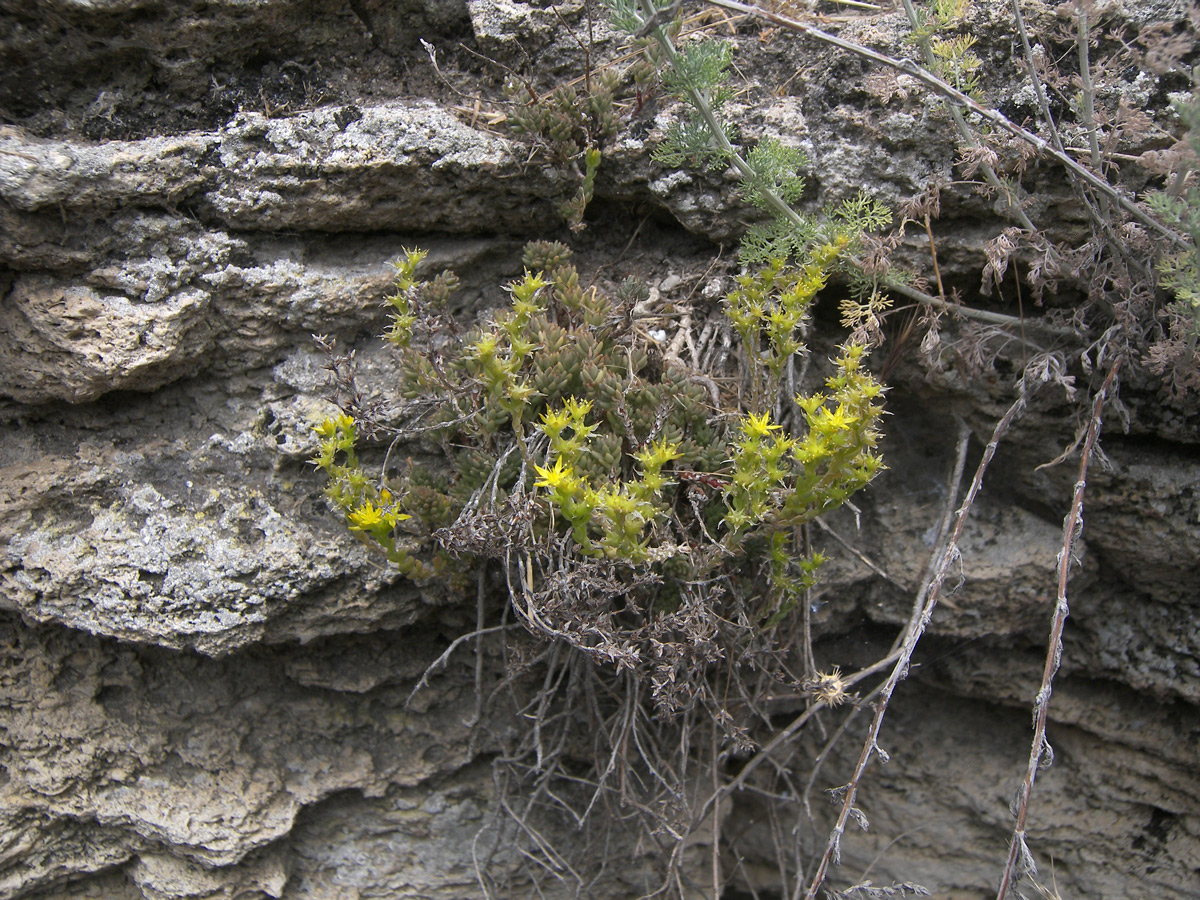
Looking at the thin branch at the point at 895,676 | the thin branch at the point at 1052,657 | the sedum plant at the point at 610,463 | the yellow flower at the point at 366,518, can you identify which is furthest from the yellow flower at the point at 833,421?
the yellow flower at the point at 366,518

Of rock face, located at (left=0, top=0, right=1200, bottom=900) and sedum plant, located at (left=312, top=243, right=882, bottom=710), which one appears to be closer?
sedum plant, located at (left=312, top=243, right=882, bottom=710)

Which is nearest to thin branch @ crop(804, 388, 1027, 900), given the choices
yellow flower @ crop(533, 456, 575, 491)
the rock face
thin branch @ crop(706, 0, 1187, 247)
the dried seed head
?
the dried seed head

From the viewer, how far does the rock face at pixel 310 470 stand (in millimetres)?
2172

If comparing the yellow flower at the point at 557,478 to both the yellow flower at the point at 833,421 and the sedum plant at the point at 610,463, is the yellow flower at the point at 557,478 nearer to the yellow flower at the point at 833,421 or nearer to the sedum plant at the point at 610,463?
the sedum plant at the point at 610,463

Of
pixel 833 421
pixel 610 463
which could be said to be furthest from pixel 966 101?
pixel 610 463

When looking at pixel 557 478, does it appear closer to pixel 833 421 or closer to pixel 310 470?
pixel 833 421

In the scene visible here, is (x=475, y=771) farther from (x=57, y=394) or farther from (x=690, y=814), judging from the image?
(x=57, y=394)

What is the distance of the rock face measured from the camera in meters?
2.17

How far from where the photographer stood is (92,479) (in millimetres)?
2236

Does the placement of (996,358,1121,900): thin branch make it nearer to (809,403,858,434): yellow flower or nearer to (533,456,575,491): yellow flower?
(809,403,858,434): yellow flower

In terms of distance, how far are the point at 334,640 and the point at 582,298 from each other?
1.33 metres

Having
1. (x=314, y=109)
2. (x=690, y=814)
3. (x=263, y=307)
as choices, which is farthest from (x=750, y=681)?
(x=314, y=109)

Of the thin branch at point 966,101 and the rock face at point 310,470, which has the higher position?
the thin branch at point 966,101

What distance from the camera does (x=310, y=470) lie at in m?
2.37
